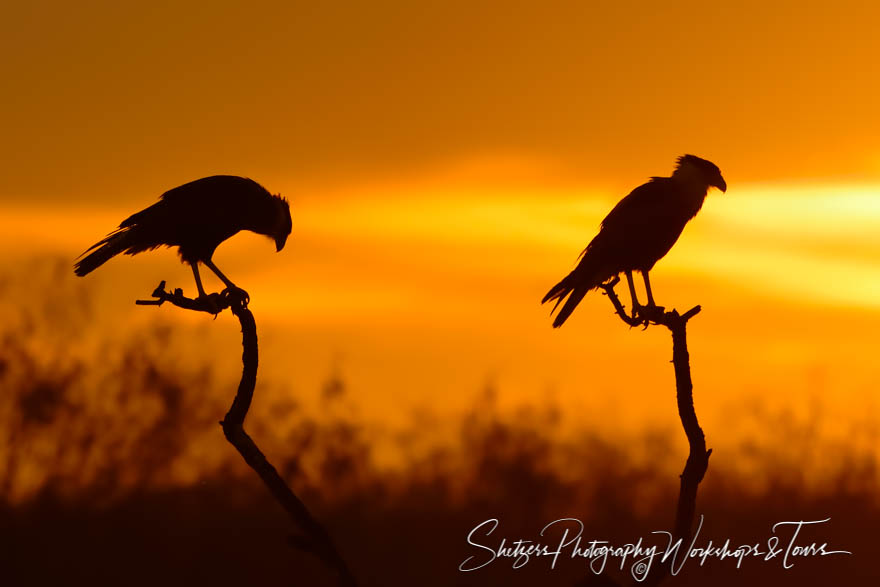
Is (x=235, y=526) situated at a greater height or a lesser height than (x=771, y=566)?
greater

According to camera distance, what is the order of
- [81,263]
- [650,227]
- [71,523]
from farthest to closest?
[71,523] → [650,227] → [81,263]

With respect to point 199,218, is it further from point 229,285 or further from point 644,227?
point 644,227

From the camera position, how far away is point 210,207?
13.1m

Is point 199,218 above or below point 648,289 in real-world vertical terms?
above

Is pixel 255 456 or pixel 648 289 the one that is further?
pixel 648 289

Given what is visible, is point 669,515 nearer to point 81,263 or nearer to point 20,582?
point 20,582

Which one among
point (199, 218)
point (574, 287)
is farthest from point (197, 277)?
point (574, 287)

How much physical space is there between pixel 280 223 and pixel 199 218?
85 cm

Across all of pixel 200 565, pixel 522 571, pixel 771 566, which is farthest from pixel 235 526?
pixel 771 566

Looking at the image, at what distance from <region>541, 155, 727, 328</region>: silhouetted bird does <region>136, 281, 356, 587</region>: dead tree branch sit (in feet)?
12.9

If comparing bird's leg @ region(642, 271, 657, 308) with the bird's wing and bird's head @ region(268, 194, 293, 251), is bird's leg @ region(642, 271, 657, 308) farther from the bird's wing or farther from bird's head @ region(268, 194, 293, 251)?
bird's head @ region(268, 194, 293, 251)

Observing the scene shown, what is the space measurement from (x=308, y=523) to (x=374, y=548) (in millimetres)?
19485

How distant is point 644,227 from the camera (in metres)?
13.8

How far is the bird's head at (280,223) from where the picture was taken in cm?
1345
